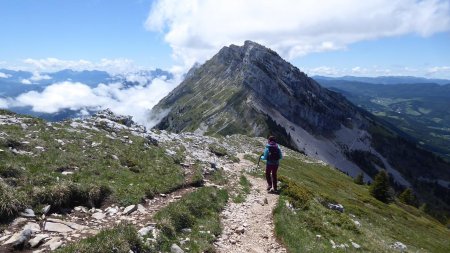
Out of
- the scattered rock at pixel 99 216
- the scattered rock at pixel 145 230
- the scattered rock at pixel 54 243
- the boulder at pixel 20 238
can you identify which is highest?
the boulder at pixel 20 238

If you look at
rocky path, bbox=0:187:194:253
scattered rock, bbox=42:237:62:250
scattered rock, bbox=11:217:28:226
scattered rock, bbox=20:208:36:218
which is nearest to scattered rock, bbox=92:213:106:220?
rocky path, bbox=0:187:194:253

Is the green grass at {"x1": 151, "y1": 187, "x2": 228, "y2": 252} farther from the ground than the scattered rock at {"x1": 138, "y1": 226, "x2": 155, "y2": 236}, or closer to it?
closer to it

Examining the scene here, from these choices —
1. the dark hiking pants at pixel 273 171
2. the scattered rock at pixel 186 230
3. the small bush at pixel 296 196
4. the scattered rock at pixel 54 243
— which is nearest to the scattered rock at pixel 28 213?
the scattered rock at pixel 54 243

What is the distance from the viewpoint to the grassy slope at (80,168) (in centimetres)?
1600

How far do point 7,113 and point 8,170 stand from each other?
1741 centimetres

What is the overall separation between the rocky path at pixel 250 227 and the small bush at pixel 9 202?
8254 mm

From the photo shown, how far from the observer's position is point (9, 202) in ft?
44.5

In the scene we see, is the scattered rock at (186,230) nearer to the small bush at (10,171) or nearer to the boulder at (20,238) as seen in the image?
the boulder at (20,238)

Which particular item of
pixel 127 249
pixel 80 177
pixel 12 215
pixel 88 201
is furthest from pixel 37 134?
pixel 127 249

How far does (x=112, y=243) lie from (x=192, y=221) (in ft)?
18.8

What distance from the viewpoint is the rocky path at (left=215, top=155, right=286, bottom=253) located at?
1675 cm

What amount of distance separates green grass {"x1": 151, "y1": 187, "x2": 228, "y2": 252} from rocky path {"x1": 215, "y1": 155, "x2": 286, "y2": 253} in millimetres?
570

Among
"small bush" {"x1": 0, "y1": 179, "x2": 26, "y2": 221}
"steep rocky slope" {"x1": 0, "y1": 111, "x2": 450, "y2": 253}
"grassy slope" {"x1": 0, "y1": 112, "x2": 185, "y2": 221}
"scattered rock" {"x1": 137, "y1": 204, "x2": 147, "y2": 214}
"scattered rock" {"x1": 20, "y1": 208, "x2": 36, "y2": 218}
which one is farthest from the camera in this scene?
"scattered rock" {"x1": 137, "y1": 204, "x2": 147, "y2": 214}

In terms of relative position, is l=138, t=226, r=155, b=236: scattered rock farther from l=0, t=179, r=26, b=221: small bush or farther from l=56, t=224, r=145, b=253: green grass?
l=0, t=179, r=26, b=221: small bush
